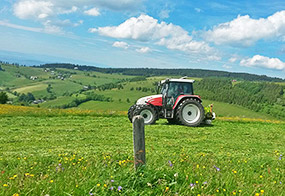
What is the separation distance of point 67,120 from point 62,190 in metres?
11.2

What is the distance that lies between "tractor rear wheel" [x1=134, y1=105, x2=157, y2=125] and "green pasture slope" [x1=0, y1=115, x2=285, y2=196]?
1.16 meters

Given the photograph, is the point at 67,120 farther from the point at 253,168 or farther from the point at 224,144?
the point at 253,168

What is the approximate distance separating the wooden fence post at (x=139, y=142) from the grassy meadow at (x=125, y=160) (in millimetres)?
156

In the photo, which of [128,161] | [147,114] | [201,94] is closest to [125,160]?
[128,161]

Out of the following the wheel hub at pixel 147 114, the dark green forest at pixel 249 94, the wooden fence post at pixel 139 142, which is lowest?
the dark green forest at pixel 249 94

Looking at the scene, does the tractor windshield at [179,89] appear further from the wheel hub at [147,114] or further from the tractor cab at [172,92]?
the wheel hub at [147,114]

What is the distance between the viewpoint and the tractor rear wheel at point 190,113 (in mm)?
12906

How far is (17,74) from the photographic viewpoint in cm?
19575

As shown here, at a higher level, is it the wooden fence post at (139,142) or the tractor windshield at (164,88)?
the tractor windshield at (164,88)

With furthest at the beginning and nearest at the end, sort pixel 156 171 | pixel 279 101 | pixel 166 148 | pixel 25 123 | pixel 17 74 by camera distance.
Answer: pixel 17 74 < pixel 279 101 < pixel 25 123 < pixel 166 148 < pixel 156 171

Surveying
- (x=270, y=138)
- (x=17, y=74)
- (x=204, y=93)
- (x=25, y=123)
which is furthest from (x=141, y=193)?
(x=17, y=74)

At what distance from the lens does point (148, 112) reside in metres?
13.1

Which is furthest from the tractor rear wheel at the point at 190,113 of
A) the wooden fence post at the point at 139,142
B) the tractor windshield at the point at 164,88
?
the wooden fence post at the point at 139,142

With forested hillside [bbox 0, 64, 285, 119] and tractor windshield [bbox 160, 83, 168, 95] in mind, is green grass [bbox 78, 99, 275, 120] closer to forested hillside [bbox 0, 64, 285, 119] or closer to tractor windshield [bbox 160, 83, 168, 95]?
forested hillside [bbox 0, 64, 285, 119]
